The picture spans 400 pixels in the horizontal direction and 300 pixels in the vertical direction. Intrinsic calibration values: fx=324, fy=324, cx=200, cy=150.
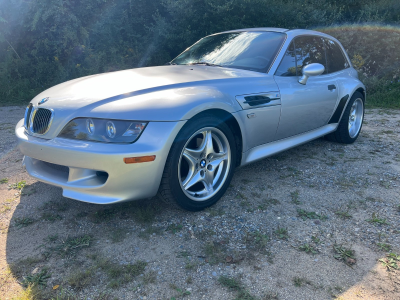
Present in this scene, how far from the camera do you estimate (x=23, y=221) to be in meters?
2.53

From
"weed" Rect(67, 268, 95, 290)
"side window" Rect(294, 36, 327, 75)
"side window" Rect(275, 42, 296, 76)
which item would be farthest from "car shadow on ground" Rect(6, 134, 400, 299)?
"side window" Rect(294, 36, 327, 75)

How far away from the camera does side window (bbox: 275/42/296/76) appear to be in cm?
336

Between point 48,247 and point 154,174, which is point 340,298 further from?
point 48,247

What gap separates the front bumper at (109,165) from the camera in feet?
7.11

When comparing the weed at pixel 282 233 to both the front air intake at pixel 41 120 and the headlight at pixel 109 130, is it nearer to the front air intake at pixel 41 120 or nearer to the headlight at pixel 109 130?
the headlight at pixel 109 130

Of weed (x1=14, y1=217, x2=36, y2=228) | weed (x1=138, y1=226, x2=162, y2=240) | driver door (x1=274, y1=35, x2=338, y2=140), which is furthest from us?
driver door (x1=274, y1=35, x2=338, y2=140)

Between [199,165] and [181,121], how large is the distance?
492mm

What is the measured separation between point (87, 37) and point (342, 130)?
7173 mm

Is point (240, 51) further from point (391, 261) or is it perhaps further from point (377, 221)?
point (391, 261)

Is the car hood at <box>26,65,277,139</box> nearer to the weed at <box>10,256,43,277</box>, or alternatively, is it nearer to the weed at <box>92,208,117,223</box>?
the weed at <box>92,208,117,223</box>

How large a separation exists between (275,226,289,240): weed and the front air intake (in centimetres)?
189

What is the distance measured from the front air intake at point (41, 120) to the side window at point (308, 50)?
2.55 m

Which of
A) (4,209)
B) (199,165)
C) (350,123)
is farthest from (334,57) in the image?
(4,209)

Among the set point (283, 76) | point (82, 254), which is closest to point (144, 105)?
point (82, 254)
